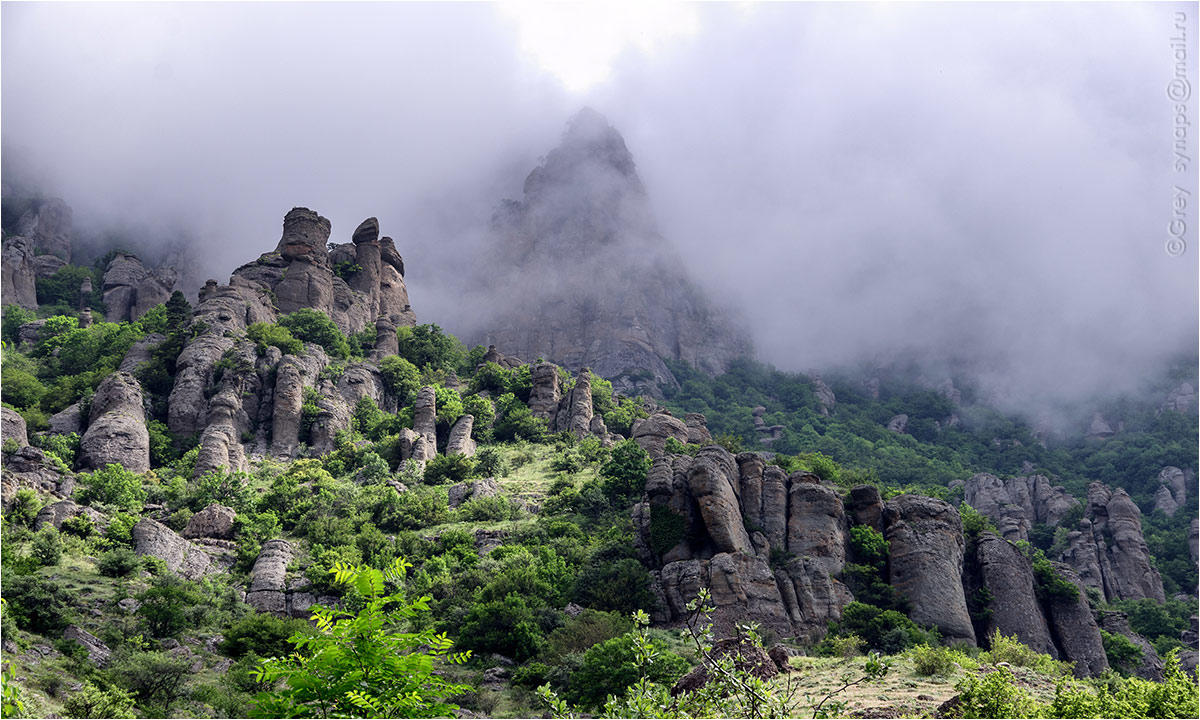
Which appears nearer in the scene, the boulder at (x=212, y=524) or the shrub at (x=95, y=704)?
the shrub at (x=95, y=704)

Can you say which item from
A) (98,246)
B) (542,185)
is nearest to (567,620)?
(98,246)

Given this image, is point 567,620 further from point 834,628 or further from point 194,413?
point 194,413

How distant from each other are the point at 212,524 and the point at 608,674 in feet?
89.5

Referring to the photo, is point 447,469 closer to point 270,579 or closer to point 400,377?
point 400,377

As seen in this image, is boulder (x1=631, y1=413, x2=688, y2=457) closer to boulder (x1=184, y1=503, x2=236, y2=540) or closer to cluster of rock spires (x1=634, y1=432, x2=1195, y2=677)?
cluster of rock spires (x1=634, y1=432, x2=1195, y2=677)

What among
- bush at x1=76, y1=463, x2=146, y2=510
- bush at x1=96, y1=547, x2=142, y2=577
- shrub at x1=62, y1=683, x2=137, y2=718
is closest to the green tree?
shrub at x1=62, y1=683, x2=137, y2=718

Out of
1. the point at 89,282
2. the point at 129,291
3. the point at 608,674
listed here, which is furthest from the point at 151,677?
the point at 89,282

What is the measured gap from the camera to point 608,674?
2809 cm

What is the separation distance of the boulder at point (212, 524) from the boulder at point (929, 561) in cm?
3325

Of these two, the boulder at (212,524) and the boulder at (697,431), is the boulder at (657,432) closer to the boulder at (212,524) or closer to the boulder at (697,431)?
the boulder at (697,431)

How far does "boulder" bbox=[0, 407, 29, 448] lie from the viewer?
168ft

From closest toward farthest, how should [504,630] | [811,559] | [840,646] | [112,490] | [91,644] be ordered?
1. [91,644]
2. [840,646]
3. [504,630]
4. [811,559]
5. [112,490]

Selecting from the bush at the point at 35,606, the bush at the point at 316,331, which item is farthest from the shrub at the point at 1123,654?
the bush at the point at 316,331

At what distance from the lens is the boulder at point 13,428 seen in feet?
168
